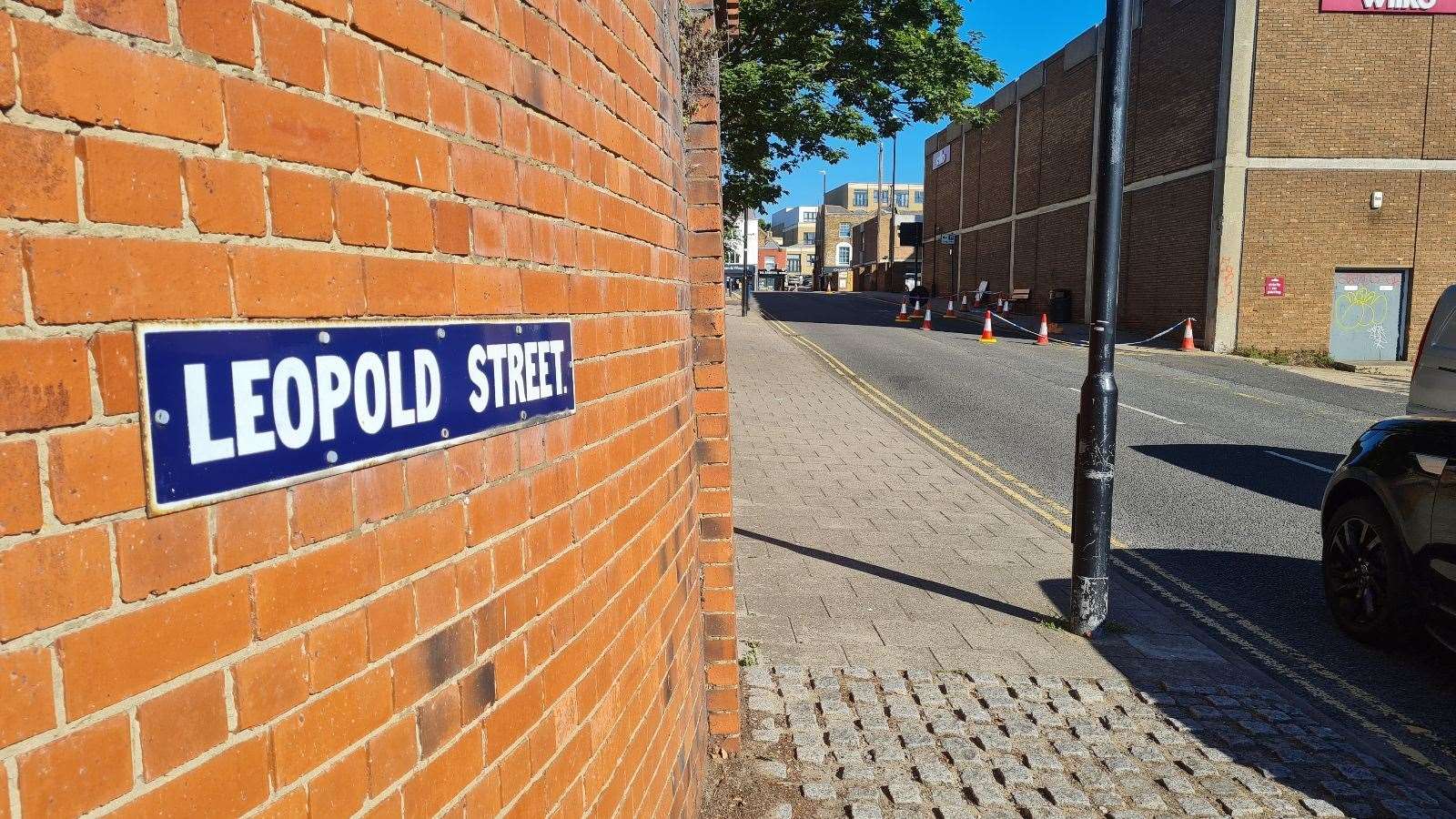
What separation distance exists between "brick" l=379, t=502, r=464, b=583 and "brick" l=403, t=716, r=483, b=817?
0.31 m

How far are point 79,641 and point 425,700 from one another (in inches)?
23.4

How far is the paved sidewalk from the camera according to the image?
3.62 meters

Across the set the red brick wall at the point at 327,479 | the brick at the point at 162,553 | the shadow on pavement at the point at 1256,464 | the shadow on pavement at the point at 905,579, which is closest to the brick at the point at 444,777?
the red brick wall at the point at 327,479

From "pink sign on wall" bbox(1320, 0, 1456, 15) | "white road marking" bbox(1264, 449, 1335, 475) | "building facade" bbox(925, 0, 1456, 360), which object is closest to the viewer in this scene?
"white road marking" bbox(1264, 449, 1335, 475)

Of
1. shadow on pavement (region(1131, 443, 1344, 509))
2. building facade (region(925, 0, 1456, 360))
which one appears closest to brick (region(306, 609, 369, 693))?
shadow on pavement (region(1131, 443, 1344, 509))

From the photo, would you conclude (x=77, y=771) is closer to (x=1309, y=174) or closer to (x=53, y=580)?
(x=53, y=580)

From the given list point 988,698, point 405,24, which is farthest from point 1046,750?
point 405,24

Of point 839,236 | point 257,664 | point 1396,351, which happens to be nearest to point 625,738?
point 257,664

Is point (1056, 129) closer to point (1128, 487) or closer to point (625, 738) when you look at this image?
point (1128, 487)

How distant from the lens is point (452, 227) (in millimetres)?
1525

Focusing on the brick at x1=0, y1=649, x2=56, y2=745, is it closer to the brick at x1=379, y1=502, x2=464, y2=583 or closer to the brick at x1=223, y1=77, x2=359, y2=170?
the brick at x1=379, y1=502, x2=464, y2=583

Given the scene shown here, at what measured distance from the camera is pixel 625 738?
2314 millimetres

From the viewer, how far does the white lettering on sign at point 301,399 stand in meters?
1.06

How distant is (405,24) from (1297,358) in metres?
25.5
